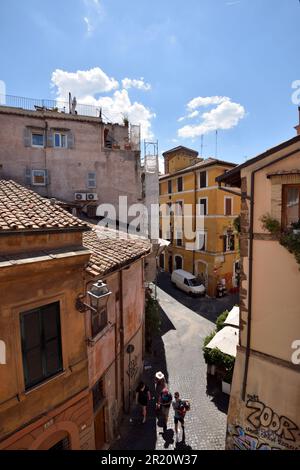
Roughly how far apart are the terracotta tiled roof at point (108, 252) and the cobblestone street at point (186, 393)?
6885 millimetres

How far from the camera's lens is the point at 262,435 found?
7520mm

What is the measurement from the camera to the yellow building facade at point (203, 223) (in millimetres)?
22984

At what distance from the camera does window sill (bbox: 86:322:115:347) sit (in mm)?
6766

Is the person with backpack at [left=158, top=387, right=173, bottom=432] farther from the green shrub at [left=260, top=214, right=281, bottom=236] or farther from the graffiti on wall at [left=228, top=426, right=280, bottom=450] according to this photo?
the green shrub at [left=260, top=214, right=281, bottom=236]

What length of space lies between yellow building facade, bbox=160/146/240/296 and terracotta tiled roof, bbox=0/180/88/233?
1808 centimetres

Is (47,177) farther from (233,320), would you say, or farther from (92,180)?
(233,320)

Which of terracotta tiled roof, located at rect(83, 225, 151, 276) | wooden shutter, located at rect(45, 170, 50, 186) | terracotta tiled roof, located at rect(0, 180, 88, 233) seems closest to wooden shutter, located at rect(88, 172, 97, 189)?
wooden shutter, located at rect(45, 170, 50, 186)

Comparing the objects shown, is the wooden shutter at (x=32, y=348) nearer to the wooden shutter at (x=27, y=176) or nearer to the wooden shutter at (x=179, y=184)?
the wooden shutter at (x=27, y=176)

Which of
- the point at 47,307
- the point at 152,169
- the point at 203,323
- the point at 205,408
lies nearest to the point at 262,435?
the point at 205,408

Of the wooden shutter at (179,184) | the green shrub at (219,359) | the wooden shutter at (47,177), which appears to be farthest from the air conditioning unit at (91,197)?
the wooden shutter at (179,184)

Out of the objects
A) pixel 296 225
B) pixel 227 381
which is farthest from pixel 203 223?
pixel 296 225

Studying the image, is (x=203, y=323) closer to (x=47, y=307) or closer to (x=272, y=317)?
(x=272, y=317)

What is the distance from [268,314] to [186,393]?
263 inches
